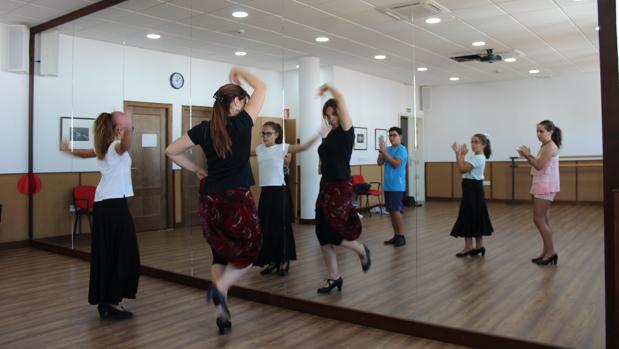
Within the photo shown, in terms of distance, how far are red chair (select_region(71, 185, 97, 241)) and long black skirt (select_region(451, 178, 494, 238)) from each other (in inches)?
186

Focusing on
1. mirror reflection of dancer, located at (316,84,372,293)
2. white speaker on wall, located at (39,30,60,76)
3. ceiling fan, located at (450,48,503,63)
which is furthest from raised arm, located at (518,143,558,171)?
white speaker on wall, located at (39,30,60,76)

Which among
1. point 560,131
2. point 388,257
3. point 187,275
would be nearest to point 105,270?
point 187,275

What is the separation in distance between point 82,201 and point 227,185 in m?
4.07

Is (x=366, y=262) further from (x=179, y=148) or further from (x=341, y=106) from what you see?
(x=179, y=148)

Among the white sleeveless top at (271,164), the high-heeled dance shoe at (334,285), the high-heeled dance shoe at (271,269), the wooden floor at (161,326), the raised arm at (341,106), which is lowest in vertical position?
the wooden floor at (161,326)

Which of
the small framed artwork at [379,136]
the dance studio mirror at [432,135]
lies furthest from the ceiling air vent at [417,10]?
the small framed artwork at [379,136]

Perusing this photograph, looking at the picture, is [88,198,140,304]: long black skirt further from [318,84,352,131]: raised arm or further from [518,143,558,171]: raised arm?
[518,143,558,171]: raised arm

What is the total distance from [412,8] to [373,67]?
22.5 inches

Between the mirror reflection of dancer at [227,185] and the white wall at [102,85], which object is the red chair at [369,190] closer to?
the mirror reflection of dancer at [227,185]

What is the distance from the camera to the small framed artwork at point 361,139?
390 centimetres

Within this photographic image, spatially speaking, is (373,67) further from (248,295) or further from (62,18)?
(62,18)

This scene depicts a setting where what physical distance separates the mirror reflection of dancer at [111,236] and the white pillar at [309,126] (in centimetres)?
136

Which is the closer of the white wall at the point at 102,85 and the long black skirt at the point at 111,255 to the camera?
the long black skirt at the point at 111,255

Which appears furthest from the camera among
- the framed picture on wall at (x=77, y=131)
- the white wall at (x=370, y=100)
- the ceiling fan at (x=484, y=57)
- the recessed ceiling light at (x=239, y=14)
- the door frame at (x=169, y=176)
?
the framed picture on wall at (x=77, y=131)
